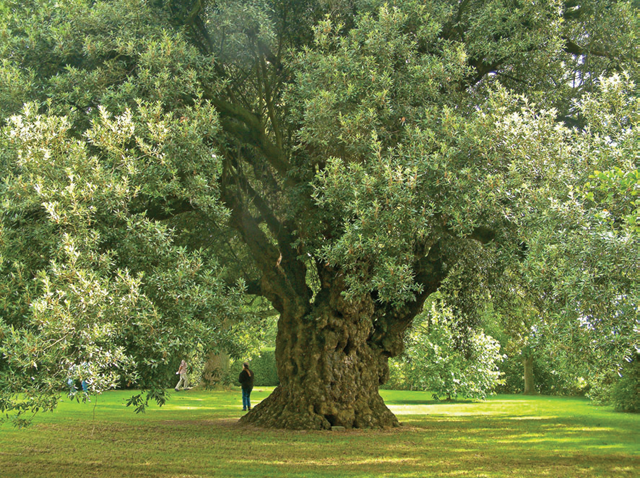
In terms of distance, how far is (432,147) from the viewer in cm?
1139

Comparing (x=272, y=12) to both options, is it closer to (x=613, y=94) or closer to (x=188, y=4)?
(x=188, y=4)

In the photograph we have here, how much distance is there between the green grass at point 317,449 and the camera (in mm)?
10195

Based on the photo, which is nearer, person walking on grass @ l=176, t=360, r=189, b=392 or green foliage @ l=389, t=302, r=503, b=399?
green foliage @ l=389, t=302, r=503, b=399

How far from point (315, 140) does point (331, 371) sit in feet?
22.1

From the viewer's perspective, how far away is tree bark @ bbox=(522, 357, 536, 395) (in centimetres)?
3752

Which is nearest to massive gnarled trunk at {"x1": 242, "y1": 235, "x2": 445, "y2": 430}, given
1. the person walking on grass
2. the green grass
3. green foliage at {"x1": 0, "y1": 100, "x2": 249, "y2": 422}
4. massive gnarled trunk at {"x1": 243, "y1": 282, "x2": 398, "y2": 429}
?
massive gnarled trunk at {"x1": 243, "y1": 282, "x2": 398, "y2": 429}

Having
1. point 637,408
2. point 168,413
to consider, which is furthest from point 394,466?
point 637,408

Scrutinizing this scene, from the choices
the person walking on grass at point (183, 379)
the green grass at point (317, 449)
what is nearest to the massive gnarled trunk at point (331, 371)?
the green grass at point (317, 449)

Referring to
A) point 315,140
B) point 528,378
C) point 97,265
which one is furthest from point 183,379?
point 97,265

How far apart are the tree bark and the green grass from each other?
18080 mm

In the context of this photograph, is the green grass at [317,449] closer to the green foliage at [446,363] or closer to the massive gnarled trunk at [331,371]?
the massive gnarled trunk at [331,371]

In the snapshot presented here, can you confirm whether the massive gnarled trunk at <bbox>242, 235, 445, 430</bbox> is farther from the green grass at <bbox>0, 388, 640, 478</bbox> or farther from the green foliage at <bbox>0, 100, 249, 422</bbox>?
the green foliage at <bbox>0, 100, 249, 422</bbox>

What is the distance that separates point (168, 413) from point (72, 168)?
576 inches

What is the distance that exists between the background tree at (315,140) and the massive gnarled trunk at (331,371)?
0.06 m
